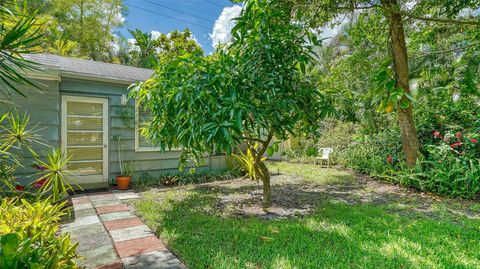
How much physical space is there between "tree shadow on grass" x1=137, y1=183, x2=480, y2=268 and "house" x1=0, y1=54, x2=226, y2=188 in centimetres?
221

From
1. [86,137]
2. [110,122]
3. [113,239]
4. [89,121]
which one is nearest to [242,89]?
[113,239]

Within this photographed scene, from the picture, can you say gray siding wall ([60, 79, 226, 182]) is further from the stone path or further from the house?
the stone path

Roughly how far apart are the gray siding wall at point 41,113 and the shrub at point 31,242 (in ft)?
8.56

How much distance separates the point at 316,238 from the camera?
301 centimetres

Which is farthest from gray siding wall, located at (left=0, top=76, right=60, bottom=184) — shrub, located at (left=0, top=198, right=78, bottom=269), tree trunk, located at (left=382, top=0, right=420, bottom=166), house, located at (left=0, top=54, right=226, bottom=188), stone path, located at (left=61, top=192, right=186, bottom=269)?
tree trunk, located at (left=382, top=0, right=420, bottom=166)

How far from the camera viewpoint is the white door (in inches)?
218

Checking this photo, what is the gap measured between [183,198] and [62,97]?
10.9 ft

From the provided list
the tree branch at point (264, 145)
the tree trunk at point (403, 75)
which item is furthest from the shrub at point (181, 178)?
the tree trunk at point (403, 75)

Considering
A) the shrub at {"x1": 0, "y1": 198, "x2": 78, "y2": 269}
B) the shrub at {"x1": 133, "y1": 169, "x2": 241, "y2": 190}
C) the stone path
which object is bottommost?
the stone path

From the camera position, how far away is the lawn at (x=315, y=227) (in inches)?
99.7

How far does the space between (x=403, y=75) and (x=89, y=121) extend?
23.1 feet

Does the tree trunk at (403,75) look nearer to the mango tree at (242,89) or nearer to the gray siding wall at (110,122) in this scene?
the mango tree at (242,89)

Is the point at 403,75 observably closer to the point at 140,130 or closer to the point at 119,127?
the point at 140,130

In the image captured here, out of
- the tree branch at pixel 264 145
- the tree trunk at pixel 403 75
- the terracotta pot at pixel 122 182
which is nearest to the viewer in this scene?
the tree branch at pixel 264 145
